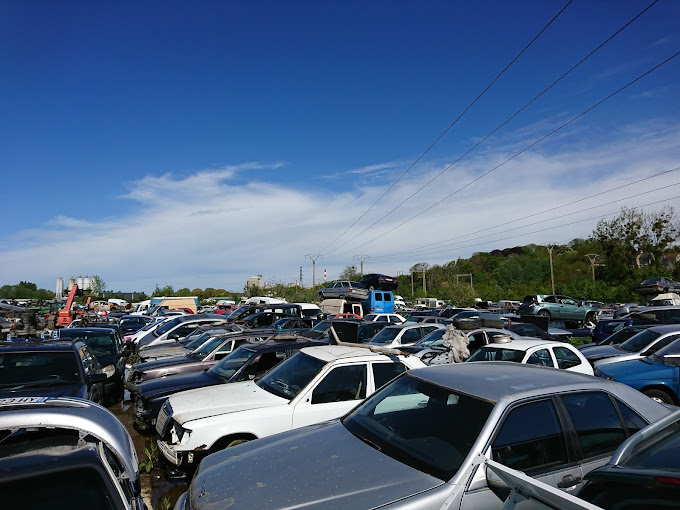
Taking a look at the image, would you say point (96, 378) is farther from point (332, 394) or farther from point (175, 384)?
point (332, 394)

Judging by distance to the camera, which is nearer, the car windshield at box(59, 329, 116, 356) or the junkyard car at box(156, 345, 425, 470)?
the junkyard car at box(156, 345, 425, 470)

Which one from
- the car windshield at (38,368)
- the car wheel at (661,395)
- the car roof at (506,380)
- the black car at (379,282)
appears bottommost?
the car wheel at (661,395)

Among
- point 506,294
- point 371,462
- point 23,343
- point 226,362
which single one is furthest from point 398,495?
point 506,294

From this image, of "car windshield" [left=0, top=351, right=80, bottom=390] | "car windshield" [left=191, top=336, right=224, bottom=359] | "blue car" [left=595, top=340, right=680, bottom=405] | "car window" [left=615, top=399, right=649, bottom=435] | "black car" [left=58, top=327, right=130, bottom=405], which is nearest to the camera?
"car window" [left=615, top=399, right=649, bottom=435]

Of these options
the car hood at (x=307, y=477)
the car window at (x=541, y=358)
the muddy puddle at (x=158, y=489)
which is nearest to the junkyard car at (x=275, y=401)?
the muddy puddle at (x=158, y=489)

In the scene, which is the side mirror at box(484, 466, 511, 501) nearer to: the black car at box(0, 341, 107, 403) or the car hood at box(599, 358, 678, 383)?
the black car at box(0, 341, 107, 403)

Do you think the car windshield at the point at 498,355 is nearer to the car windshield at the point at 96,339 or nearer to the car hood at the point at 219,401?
the car hood at the point at 219,401

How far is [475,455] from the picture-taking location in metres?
3.28

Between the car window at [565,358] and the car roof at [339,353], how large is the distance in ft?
14.0

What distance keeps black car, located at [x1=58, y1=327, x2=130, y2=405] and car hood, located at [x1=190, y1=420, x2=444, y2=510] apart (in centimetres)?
724

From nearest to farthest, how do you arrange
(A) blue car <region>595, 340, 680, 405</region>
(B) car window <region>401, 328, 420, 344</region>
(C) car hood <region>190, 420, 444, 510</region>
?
(C) car hood <region>190, 420, 444, 510</region> → (A) blue car <region>595, 340, 680, 405</region> → (B) car window <region>401, 328, 420, 344</region>

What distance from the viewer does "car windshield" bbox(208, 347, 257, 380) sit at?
27.9 ft

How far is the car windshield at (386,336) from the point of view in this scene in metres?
14.3

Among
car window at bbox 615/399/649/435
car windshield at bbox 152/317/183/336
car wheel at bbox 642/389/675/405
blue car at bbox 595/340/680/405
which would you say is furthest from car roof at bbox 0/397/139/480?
car windshield at bbox 152/317/183/336
